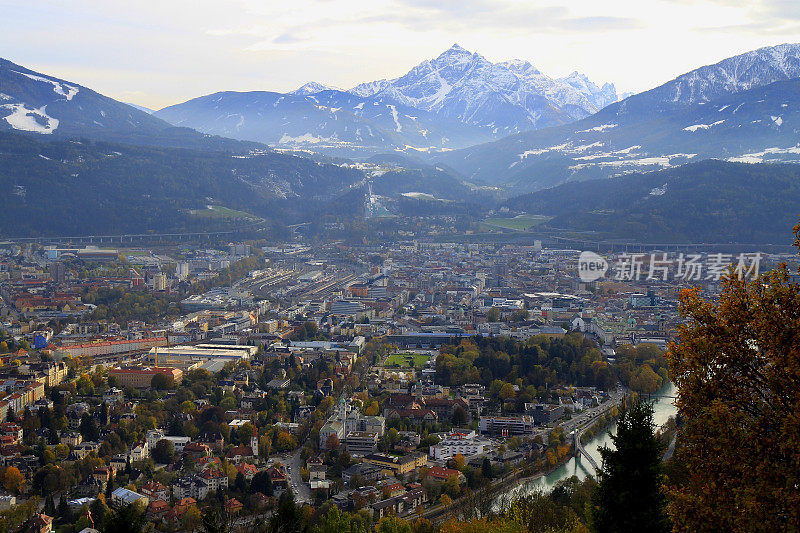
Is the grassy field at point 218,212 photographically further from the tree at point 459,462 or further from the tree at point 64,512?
the tree at point 64,512

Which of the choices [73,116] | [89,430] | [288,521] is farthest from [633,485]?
[73,116]

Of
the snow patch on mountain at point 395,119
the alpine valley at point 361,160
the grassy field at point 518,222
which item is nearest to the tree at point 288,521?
the alpine valley at point 361,160

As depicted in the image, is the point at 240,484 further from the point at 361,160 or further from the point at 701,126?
the point at 361,160

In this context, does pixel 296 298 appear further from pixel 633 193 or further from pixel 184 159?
pixel 184 159

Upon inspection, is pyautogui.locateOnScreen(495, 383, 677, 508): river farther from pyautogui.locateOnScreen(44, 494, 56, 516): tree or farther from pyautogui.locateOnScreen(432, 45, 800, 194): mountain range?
pyautogui.locateOnScreen(432, 45, 800, 194): mountain range

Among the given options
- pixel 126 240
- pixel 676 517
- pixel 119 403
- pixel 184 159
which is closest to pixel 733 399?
pixel 676 517

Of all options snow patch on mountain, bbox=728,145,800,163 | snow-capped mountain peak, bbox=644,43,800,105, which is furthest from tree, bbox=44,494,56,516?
snow-capped mountain peak, bbox=644,43,800,105
